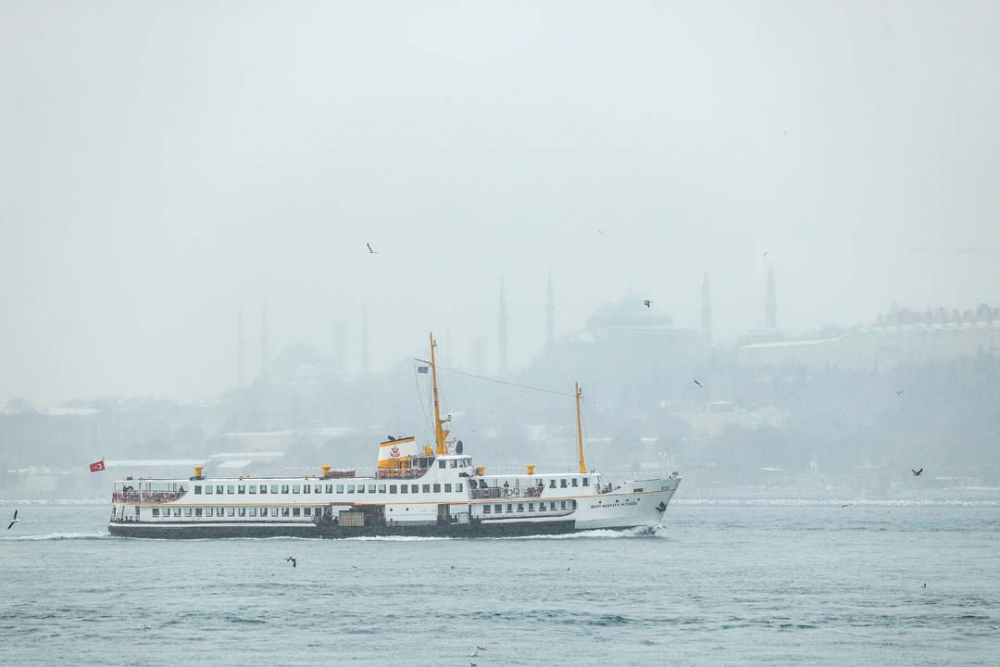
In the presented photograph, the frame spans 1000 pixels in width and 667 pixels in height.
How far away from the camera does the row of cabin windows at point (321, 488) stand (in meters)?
81.7

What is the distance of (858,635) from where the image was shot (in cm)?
5162

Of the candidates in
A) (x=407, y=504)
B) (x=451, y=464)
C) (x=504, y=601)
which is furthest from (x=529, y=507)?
(x=504, y=601)

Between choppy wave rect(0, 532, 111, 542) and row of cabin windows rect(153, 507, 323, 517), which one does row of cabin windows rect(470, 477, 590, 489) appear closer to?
row of cabin windows rect(153, 507, 323, 517)

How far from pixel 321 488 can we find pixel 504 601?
25393 millimetres

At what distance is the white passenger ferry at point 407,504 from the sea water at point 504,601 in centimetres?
84

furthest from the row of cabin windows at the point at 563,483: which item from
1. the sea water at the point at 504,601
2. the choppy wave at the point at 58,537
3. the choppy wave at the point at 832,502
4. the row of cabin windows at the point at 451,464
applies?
the choppy wave at the point at 832,502

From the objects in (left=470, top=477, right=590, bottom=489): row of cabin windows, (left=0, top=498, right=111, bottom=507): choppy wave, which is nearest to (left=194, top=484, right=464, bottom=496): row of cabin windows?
(left=470, top=477, right=590, bottom=489): row of cabin windows

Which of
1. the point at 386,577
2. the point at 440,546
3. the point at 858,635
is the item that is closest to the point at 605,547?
the point at 440,546

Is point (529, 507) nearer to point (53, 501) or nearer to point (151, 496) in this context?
point (151, 496)

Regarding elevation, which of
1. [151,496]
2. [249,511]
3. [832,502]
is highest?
[151,496]

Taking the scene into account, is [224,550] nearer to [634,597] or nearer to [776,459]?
[634,597]

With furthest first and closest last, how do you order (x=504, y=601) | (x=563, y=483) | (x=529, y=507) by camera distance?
(x=563, y=483) → (x=529, y=507) → (x=504, y=601)

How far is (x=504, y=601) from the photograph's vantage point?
58938 mm

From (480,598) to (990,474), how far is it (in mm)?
127630
